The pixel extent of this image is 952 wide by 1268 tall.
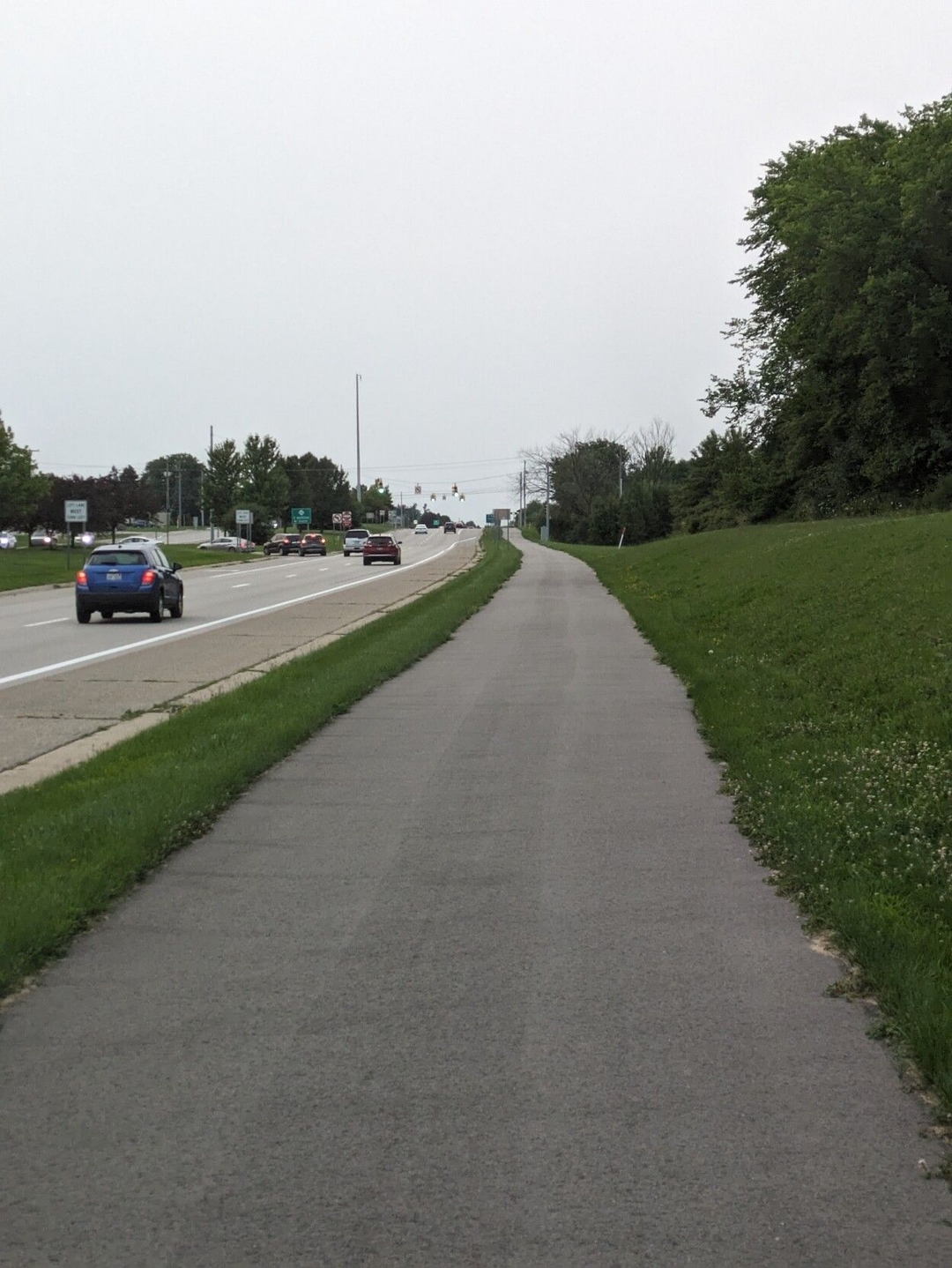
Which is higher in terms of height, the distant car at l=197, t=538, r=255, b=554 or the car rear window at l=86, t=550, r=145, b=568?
the car rear window at l=86, t=550, r=145, b=568

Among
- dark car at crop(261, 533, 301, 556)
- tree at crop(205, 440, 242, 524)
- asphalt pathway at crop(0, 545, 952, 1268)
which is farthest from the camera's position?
tree at crop(205, 440, 242, 524)

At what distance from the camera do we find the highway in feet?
45.6

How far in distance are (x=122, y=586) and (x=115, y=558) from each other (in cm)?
84

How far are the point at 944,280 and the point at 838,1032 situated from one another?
139ft

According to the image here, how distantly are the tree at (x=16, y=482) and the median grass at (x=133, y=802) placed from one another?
8886 cm

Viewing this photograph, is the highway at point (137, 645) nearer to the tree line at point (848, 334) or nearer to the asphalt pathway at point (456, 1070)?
the asphalt pathway at point (456, 1070)

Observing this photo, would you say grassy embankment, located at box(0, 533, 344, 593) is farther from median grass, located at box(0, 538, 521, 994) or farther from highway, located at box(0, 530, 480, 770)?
median grass, located at box(0, 538, 521, 994)

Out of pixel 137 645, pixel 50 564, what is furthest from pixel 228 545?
pixel 137 645

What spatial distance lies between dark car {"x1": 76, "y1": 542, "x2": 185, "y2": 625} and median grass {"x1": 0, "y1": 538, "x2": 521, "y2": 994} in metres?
11.5

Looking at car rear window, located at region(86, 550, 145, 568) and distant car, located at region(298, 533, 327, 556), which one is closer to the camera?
car rear window, located at region(86, 550, 145, 568)

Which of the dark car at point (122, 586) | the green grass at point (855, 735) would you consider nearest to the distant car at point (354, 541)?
the dark car at point (122, 586)

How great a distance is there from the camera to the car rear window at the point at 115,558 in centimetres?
2764

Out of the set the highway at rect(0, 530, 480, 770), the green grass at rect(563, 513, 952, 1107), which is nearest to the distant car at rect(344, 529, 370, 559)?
the highway at rect(0, 530, 480, 770)

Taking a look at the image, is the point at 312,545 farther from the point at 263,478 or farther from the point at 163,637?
the point at 163,637
